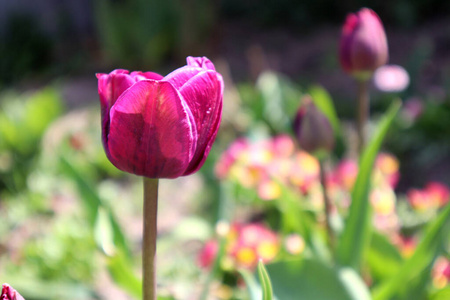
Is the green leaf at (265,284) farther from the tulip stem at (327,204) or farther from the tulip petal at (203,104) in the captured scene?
the tulip stem at (327,204)

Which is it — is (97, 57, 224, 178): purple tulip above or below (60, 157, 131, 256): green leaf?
below

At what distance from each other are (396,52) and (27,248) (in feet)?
13.0

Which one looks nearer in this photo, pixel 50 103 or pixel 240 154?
pixel 240 154

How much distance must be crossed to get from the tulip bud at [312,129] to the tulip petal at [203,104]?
0.40 meters

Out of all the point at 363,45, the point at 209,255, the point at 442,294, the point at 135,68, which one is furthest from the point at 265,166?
the point at 135,68

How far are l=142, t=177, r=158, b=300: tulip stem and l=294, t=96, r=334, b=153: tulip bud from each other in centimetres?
43

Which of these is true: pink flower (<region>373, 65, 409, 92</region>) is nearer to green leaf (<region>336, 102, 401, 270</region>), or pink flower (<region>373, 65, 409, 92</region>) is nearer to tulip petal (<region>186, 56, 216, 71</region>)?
green leaf (<region>336, 102, 401, 270</region>)

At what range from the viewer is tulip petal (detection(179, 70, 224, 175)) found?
474mm

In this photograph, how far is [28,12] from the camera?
6.23 meters

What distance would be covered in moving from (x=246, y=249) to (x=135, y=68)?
4.72m

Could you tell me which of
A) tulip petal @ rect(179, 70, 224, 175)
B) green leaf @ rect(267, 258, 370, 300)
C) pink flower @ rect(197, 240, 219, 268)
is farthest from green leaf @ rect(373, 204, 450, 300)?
pink flower @ rect(197, 240, 219, 268)

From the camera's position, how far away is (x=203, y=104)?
19.1 inches

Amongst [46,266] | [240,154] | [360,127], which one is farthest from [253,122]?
[360,127]

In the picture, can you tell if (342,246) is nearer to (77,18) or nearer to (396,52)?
(396,52)
